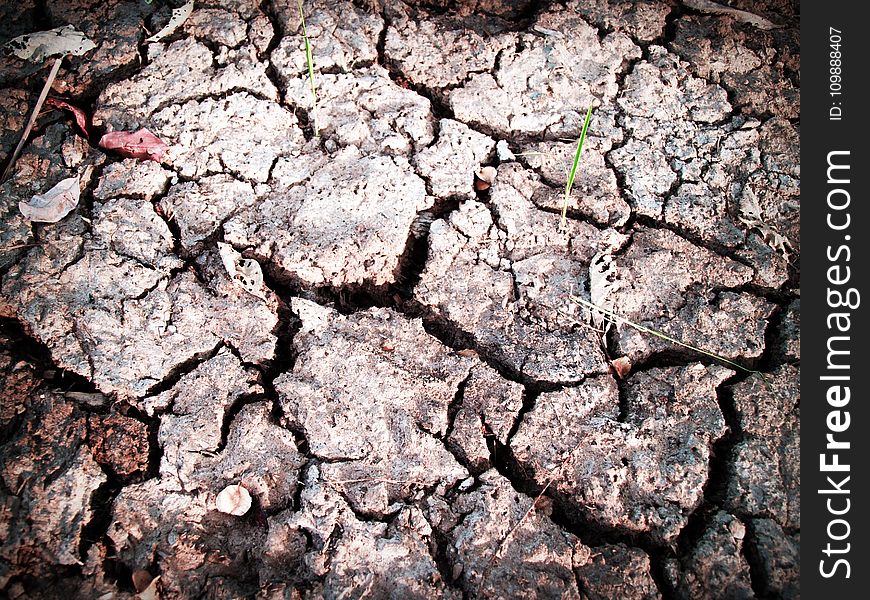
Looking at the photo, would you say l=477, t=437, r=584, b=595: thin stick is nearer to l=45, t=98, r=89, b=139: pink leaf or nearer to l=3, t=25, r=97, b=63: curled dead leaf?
l=45, t=98, r=89, b=139: pink leaf

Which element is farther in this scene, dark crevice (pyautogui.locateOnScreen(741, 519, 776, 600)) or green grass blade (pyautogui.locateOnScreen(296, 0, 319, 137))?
green grass blade (pyautogui.locateOnScreen(296, 0, 319, 137))

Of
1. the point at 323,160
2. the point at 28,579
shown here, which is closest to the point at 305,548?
the point at 28,579

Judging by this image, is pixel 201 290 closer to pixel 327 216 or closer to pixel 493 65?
pixel 327 216

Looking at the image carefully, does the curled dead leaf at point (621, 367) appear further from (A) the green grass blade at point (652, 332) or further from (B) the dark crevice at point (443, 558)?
(B) the dark crevice at point (443, 558)

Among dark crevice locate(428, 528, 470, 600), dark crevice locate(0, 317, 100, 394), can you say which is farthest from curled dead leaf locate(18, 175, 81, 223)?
dark crevice locate(428, 528, 470, 600)

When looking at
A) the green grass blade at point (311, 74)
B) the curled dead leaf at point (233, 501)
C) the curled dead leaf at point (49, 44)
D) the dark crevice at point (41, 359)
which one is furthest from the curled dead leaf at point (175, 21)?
the curled dead leaf at point (233, 501)

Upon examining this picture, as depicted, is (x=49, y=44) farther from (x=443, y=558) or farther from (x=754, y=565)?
(x=754, y=565)

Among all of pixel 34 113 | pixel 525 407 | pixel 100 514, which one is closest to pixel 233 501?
pixel 100 514
